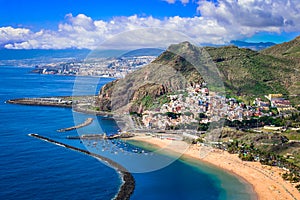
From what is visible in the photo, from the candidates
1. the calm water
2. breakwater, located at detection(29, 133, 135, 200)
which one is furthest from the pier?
breakwater, located at detection(29, 133, 135, 200)

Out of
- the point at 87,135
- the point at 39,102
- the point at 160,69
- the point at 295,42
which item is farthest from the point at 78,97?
the point at 295,42

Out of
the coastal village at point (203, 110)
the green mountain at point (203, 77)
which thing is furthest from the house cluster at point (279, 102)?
the green mountain at point (203, 77)

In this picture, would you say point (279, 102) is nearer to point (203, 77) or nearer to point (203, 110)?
point (203, 77)

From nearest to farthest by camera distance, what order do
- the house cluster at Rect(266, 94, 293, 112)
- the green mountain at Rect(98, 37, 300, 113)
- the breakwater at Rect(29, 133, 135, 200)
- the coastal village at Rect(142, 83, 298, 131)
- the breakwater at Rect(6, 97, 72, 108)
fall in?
1. the breakwater at Rect(29, 133, 135, 200)
2. the coastal village at Rect(142, 83, 298, 131)
3. the house cluster at Rect(266, 94, 293, 112)
4. the green mountain at Rect(98, 37, 300, 113)
5. the breakwater at Rect(6, 97, 72, 108)

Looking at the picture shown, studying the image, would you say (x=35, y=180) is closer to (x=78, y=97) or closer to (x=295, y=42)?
(x=78, y=97)

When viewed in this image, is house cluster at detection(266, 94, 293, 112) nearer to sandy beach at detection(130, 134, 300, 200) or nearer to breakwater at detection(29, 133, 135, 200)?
sandy beach at detection(130, 134, 300, 200)

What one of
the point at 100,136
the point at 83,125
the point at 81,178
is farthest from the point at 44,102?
the point at 81,178

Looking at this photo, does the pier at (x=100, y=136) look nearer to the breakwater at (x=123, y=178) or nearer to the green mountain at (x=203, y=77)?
the breakwater at (x=123, y=178)

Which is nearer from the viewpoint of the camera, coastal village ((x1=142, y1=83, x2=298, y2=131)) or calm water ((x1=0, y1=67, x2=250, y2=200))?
calm water ((x1=0, y1=67, x2=250, y2=200))
